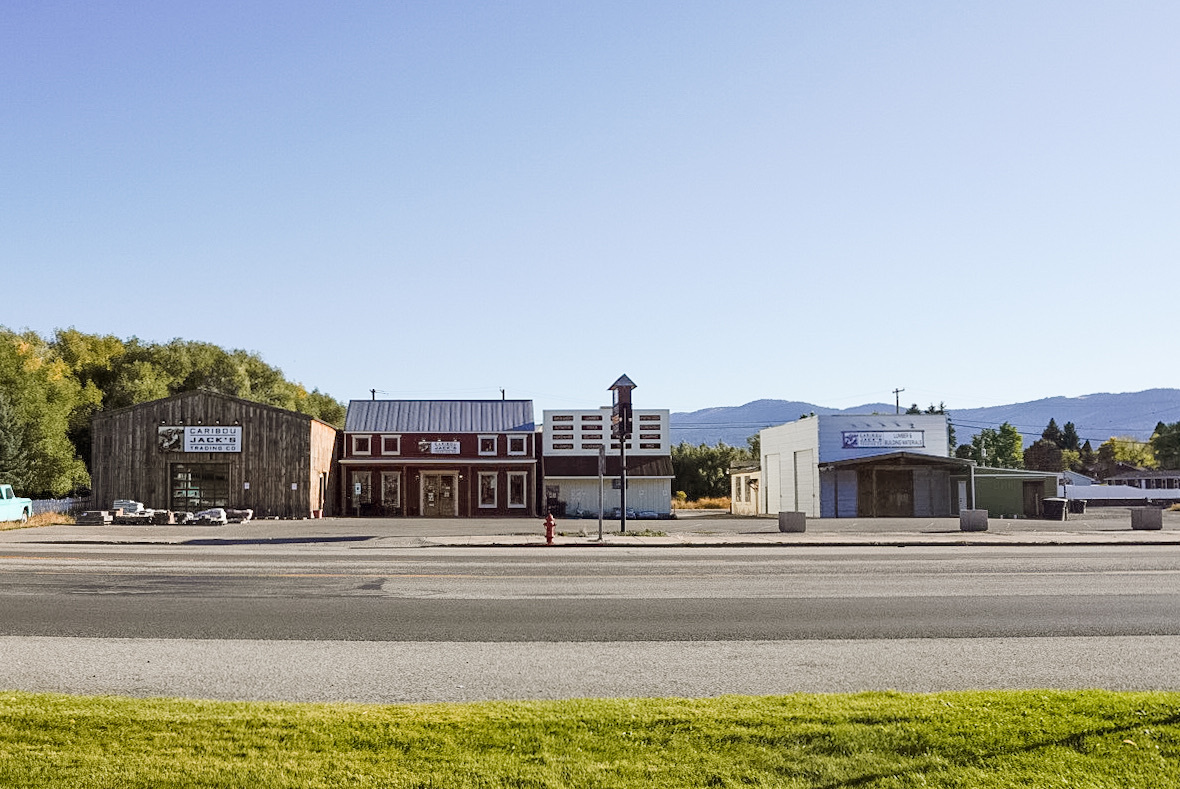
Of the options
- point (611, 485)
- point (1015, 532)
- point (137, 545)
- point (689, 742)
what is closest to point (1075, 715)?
point (689, 742)

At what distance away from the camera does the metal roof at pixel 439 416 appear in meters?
55.5

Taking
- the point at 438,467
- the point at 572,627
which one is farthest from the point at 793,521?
the point at 438,467

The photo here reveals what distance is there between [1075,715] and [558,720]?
3.24m

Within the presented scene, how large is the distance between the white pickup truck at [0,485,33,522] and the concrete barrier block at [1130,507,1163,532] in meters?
41.9

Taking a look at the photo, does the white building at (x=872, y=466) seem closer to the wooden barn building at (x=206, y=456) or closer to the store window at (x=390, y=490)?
the store window at (x=390, y=490)

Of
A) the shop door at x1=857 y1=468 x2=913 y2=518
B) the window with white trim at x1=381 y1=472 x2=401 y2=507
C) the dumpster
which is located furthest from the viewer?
the window with white trim at x1=381 y1=472 x2=401 y2=507

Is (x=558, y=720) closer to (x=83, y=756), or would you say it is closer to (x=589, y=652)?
(x=83, y=756)

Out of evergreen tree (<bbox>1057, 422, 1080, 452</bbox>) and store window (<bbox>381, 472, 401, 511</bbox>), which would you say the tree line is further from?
evergreen tree (<bbox>1057, 422, 1080, 452</bbox>)

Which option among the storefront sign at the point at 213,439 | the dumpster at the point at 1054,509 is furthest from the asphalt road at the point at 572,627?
the storefront sign at the point at 213,439

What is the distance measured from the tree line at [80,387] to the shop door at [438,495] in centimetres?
1672

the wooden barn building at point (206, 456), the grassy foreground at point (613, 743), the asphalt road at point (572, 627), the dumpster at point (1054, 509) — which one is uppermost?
the wooden barn building at point (206, 456)

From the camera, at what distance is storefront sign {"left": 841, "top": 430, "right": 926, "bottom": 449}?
54.9 m

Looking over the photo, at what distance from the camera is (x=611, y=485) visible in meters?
55.1

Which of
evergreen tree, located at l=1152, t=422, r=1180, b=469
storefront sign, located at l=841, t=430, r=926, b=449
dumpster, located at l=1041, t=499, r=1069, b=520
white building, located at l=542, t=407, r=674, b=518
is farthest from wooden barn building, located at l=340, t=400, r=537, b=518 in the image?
evergreen tree, located at l=1152, t=422, r=1180, b=469
